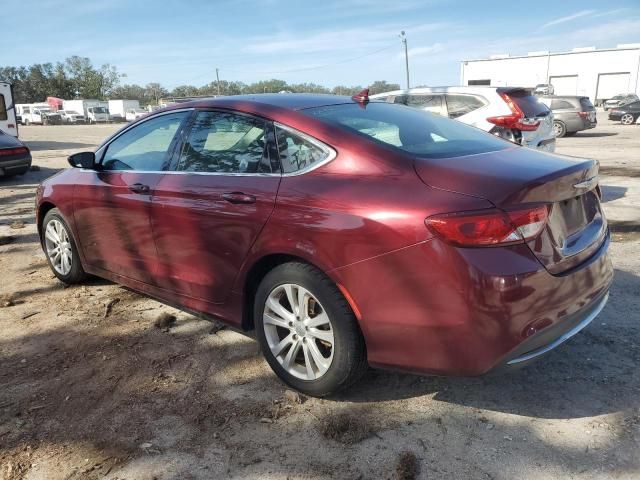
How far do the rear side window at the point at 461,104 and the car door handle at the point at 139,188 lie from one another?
539 centimetres

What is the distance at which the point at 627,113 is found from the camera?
26312 mm

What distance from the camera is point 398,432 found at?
2623mm

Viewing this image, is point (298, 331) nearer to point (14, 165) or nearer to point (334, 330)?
point (334, 330)

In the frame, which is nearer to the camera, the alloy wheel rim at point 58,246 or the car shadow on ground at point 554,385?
the car shadow on ground at point 554,385

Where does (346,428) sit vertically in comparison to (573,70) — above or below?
below

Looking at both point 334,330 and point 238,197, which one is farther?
point 238,197

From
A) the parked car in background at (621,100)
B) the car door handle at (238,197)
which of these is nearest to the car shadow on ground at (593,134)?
the parked car in background at (621,100)

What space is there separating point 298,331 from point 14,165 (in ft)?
35.2

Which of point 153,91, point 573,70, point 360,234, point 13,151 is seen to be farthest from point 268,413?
point 153,91

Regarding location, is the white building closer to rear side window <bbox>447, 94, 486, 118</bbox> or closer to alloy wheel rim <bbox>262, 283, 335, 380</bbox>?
rear side window <bbox>447, 94, 486, 118</bbox>

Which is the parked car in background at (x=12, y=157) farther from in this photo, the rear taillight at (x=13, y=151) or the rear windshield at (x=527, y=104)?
the rear windshield at (x=527, y=104)

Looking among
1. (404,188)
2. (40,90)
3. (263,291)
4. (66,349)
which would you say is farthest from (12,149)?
(40,90)

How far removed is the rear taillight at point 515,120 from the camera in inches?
283

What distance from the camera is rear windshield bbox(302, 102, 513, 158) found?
2924mm
